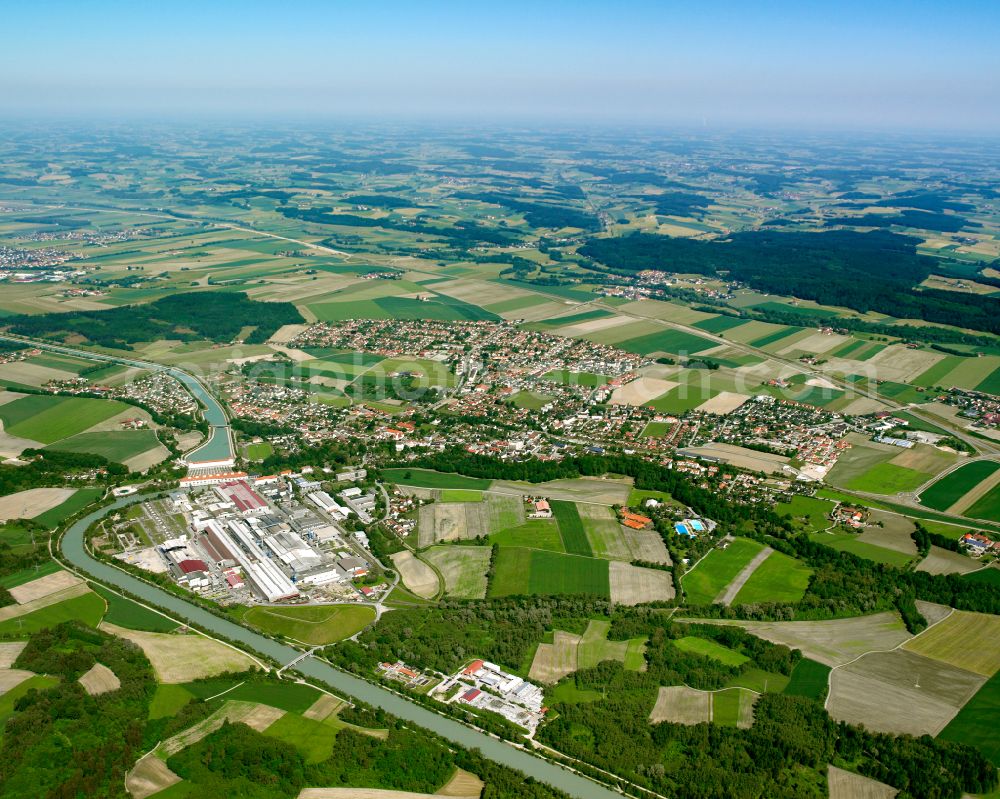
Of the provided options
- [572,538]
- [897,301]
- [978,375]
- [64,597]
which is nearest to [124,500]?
[64,597]

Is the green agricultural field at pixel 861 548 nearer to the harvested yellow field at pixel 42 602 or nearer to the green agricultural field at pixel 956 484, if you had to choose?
the green agricultural field at pixel 956 484

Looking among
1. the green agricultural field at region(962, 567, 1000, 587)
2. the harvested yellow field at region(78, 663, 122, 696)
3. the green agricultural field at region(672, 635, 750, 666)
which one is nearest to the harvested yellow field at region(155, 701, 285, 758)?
the harvested yellow field at region(78, 663, 122, 696)

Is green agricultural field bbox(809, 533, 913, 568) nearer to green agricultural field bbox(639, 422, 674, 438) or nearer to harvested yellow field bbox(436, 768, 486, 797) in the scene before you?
green agricultural field bbox(639, 422, 674, 438)

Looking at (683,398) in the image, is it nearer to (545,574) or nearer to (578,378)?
(578,378)

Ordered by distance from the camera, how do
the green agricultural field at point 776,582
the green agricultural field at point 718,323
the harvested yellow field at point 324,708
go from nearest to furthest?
the harvested yellow field at point 324,708 < the green agricultural field at point 776,582 < the green agricultural field at point 718,323

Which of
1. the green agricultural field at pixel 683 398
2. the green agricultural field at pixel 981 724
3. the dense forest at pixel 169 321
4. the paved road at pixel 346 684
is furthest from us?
the dense forest at pixel 169 321

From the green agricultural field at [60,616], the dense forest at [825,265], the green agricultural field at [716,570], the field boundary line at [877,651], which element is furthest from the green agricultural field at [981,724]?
the dense forest at [825,265]

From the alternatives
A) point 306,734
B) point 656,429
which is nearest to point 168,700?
point 306,734
